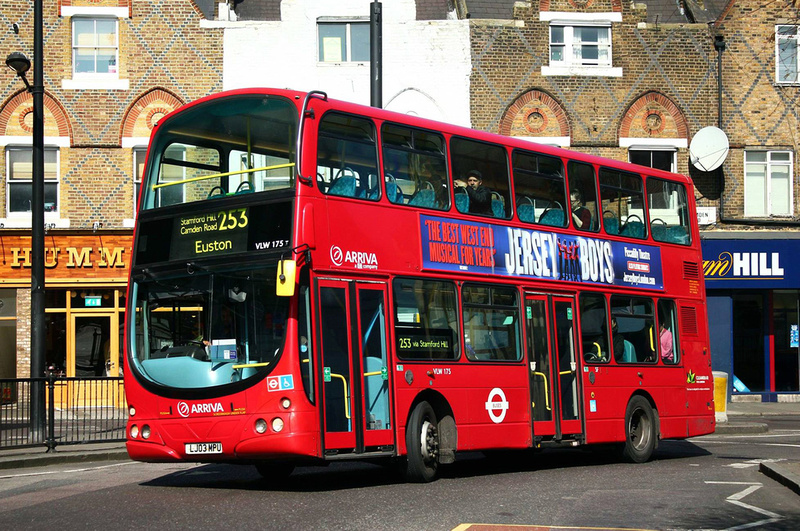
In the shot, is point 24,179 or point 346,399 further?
point 24,179

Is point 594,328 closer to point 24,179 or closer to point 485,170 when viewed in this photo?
point 485,170

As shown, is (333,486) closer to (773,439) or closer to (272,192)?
(272,192)

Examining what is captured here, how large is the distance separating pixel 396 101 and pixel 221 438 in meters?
17.5

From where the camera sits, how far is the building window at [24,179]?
86.2ft

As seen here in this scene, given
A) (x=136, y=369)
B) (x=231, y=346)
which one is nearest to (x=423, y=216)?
(x=231, y=346)

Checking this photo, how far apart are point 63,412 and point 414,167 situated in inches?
319

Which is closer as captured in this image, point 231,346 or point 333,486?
point 231,346

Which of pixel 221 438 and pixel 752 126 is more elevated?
pixel 752 126

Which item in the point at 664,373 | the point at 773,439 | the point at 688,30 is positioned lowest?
the point at 773,439

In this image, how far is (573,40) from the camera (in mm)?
28594

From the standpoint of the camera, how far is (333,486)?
12.2 meters

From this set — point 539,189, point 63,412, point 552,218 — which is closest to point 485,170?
point 539,189

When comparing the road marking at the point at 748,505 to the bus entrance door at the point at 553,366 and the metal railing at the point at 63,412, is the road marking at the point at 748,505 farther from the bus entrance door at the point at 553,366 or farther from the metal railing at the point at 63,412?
the metal railing at the point at 63,412

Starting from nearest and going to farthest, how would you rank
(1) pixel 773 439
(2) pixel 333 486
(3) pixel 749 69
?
(2) pixel 333 486, (1) pixel 773 439, (3) pixel 749 69
